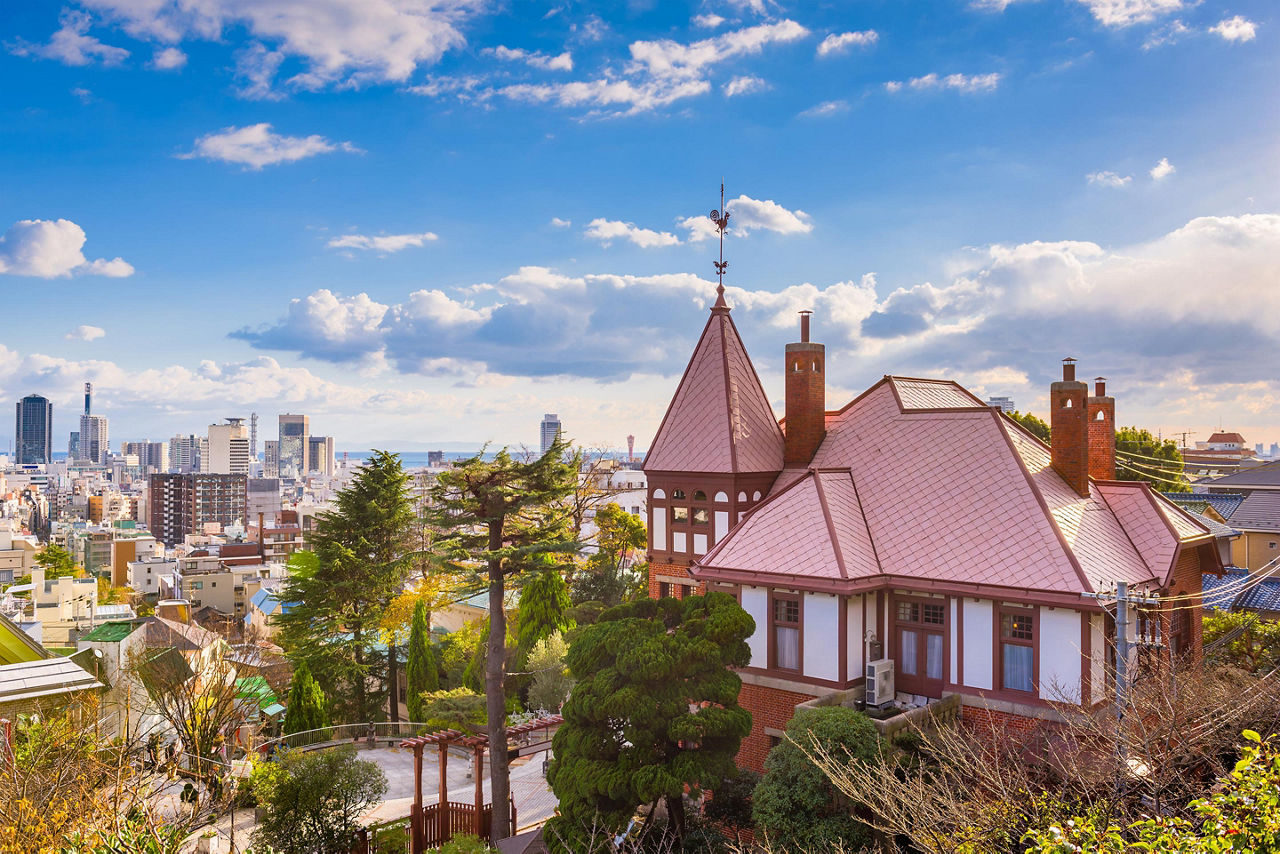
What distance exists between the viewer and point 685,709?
16078 mm

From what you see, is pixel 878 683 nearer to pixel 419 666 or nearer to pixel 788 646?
pixel 788 646

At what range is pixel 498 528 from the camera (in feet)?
70.8

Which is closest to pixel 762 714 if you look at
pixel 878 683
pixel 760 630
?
pixel 760 630

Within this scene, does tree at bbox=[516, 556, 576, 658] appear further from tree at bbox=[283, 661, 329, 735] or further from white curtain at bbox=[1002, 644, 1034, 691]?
white curtain at bbox=[1002, 644, 1034, 691]

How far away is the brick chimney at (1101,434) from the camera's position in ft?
80.7

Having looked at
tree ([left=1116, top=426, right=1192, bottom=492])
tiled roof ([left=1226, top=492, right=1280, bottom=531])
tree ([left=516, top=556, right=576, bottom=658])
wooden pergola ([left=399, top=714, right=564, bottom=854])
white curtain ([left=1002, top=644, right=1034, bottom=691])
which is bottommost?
wooden pergola ([left=399, top=714, right=564, bottom=854])

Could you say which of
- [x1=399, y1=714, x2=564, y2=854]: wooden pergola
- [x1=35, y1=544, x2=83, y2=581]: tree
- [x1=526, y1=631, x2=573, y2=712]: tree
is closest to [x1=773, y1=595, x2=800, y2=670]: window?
[x1=399, y1=714, x2=564, y2=854]: wooden pergola

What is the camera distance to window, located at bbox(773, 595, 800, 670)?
20406 mm

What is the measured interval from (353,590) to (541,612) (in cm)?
758

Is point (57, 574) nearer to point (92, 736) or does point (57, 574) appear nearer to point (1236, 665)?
point (92, 736)

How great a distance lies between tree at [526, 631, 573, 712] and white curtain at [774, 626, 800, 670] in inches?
452

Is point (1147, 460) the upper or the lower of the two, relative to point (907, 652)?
upper

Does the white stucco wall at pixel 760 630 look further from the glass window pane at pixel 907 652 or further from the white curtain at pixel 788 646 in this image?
the glass window pane at pixel 907 652

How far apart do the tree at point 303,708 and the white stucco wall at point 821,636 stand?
1819 centimetres
